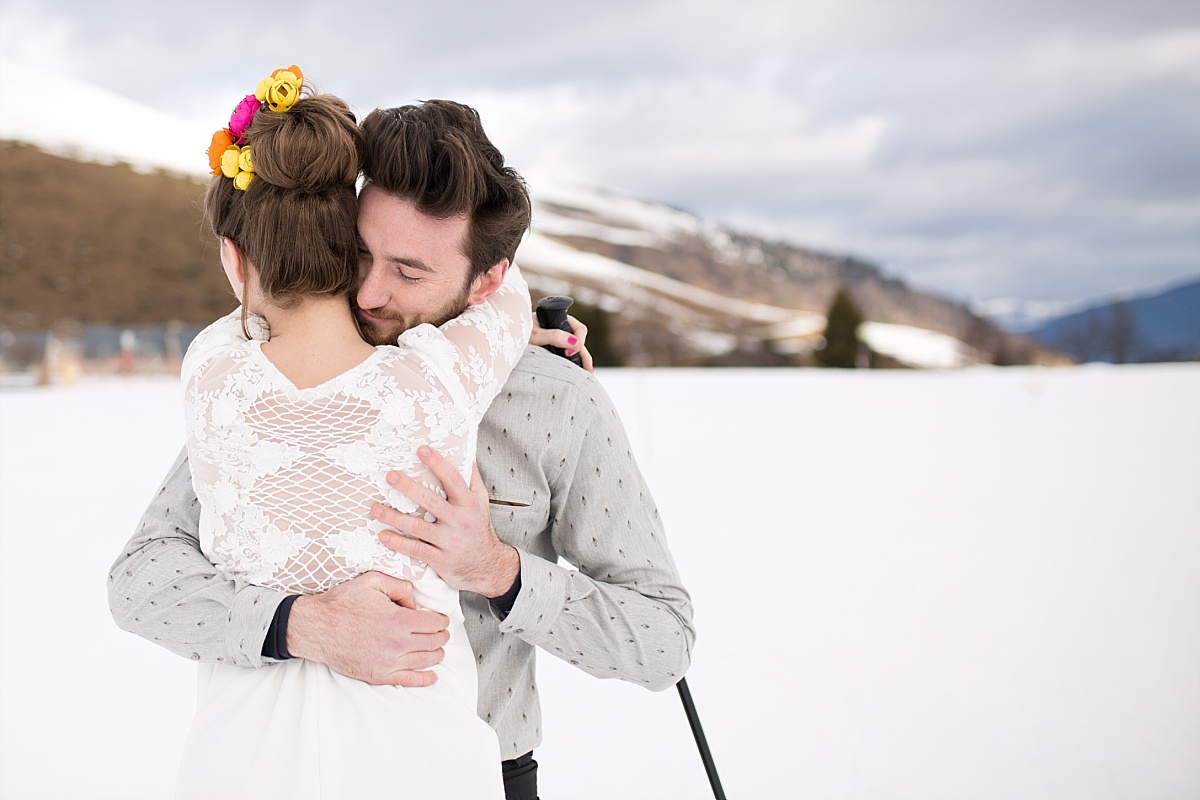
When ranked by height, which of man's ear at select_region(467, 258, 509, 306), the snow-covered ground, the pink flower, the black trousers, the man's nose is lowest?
the snow-covered ground

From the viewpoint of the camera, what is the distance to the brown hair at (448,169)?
1.58m

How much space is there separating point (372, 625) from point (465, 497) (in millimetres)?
234

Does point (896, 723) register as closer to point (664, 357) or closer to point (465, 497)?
point (465, 497)

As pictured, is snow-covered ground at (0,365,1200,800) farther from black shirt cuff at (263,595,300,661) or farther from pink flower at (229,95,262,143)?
pink flower at (229,95,262,143)

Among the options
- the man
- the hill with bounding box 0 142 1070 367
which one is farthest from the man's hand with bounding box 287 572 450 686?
the hill with bounding box 0 142 1070 367

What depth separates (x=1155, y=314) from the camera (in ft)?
345

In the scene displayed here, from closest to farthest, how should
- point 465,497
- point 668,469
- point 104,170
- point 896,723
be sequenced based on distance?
point 465,497 → point 896,723 → point 668,469 → point 104,170

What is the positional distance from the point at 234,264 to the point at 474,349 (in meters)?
0.41

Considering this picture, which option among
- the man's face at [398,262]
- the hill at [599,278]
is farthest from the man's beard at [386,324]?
the hill at [599,278]

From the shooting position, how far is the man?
137cm

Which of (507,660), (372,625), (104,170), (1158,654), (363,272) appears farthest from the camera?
(104,170)

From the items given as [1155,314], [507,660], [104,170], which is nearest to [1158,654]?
[507,660]

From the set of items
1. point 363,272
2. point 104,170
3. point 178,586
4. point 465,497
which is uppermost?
point 104,170

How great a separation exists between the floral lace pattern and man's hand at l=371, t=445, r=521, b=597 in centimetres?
2
